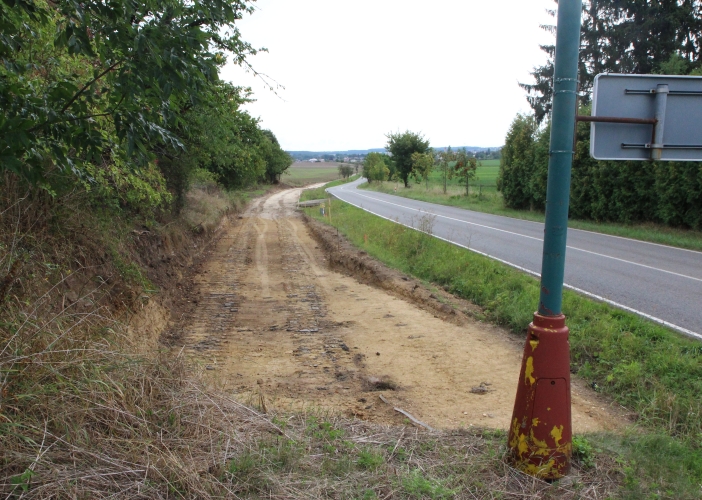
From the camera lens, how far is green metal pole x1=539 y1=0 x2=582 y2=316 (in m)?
3.27

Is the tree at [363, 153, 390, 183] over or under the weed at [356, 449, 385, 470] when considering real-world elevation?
over

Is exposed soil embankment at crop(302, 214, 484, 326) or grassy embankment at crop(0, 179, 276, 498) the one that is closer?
grassy embankment at crop(0, 179, 276, 498)

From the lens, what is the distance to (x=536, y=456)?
3367mm

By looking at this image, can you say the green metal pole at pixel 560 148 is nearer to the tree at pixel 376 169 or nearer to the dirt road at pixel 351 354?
the dirt road at pixel 351 354

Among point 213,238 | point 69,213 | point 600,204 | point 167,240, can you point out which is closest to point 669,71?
point 600,204

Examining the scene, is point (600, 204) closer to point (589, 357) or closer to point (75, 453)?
point (589, 357)

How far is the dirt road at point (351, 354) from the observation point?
5516 millimetres

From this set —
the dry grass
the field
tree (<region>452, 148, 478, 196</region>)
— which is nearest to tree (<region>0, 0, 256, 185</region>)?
the dry grass

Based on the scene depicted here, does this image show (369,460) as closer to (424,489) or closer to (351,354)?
(424,489)

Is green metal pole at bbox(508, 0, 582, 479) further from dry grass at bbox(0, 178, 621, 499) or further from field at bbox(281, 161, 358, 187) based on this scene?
field at bbox(281, 161, 358, 187)

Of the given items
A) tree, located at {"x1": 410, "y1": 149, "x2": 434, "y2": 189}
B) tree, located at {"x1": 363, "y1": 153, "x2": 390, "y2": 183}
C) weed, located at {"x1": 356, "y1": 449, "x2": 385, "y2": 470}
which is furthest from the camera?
tree, located at {"x1": 363, "y1": 153, "x2": 390, "y2": 183}

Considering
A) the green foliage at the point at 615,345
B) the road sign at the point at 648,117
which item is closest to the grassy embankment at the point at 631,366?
the green foliage at the point at 615,345

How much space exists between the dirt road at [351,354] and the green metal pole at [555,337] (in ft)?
5.39

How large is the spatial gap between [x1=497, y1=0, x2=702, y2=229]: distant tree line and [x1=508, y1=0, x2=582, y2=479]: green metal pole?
17112 mm
